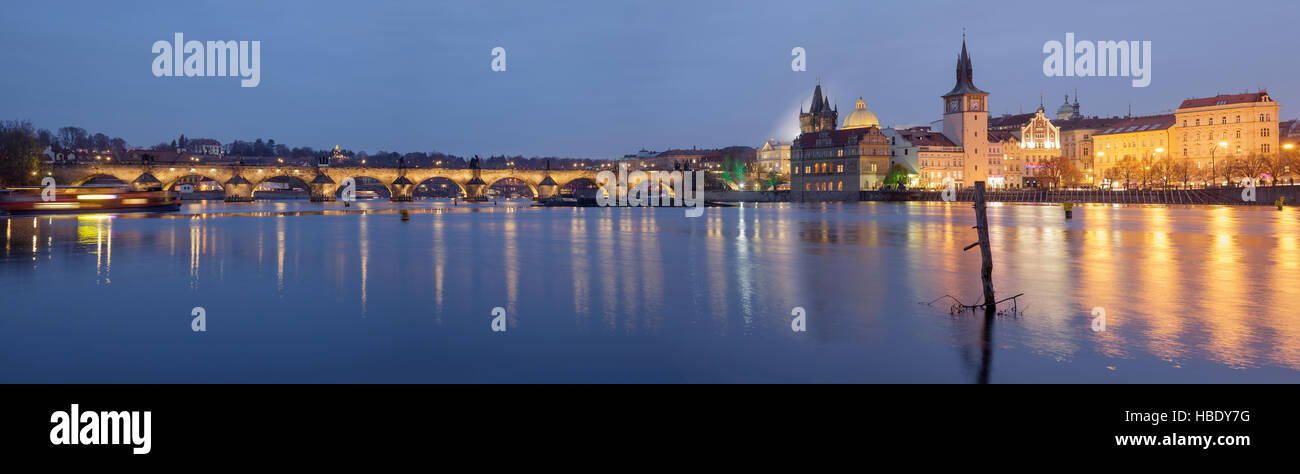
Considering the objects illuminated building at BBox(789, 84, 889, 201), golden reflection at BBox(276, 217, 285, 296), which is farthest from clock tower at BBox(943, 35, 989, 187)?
golden reflection at BBox(276, 217, 285, 296)

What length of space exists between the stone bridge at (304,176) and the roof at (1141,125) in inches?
3336

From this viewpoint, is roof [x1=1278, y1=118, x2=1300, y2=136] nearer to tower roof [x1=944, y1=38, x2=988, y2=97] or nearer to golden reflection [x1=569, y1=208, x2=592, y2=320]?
tower roof [x1=944, y1=38, x2=988, y2=97]

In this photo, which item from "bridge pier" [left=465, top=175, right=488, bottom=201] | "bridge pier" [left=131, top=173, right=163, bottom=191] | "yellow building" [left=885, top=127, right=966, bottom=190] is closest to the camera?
"bridge pier" [left=131, top=173, right=163, bottom=191]

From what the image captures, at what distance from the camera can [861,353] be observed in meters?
8.55

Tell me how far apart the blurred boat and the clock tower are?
3906 inches

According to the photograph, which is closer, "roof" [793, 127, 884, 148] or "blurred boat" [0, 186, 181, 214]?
"blurred boat" [0, 186, 181, 214]

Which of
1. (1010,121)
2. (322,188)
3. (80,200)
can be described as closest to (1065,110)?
(1010,121)

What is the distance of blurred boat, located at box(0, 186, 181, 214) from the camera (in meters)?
62.8

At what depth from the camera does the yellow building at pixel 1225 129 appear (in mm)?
101438

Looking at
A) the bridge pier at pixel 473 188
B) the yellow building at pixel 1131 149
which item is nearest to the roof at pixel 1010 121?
the yellow building at pixel 1131 149

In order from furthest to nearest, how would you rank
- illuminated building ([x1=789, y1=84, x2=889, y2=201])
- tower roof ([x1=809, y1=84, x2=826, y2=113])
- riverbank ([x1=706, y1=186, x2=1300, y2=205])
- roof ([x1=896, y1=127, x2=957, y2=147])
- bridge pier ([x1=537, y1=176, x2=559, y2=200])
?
tower roof ([x1=809, y1=84, x2=826, y2=113]) < bridge pier ([x1=537, y1=176, x2=559, y2=200]) < roof ([x1=896, y1=127, x2=957, y2=147]) < illuminated building ([x1=789, y1=84, x2=889, y2=201]) < riverbank ([x1=706, y1=186, x2=1300, y2=205])

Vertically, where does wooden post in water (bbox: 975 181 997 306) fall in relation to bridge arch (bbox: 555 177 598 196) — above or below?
below

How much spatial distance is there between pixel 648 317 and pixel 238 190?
127603 millimetres
